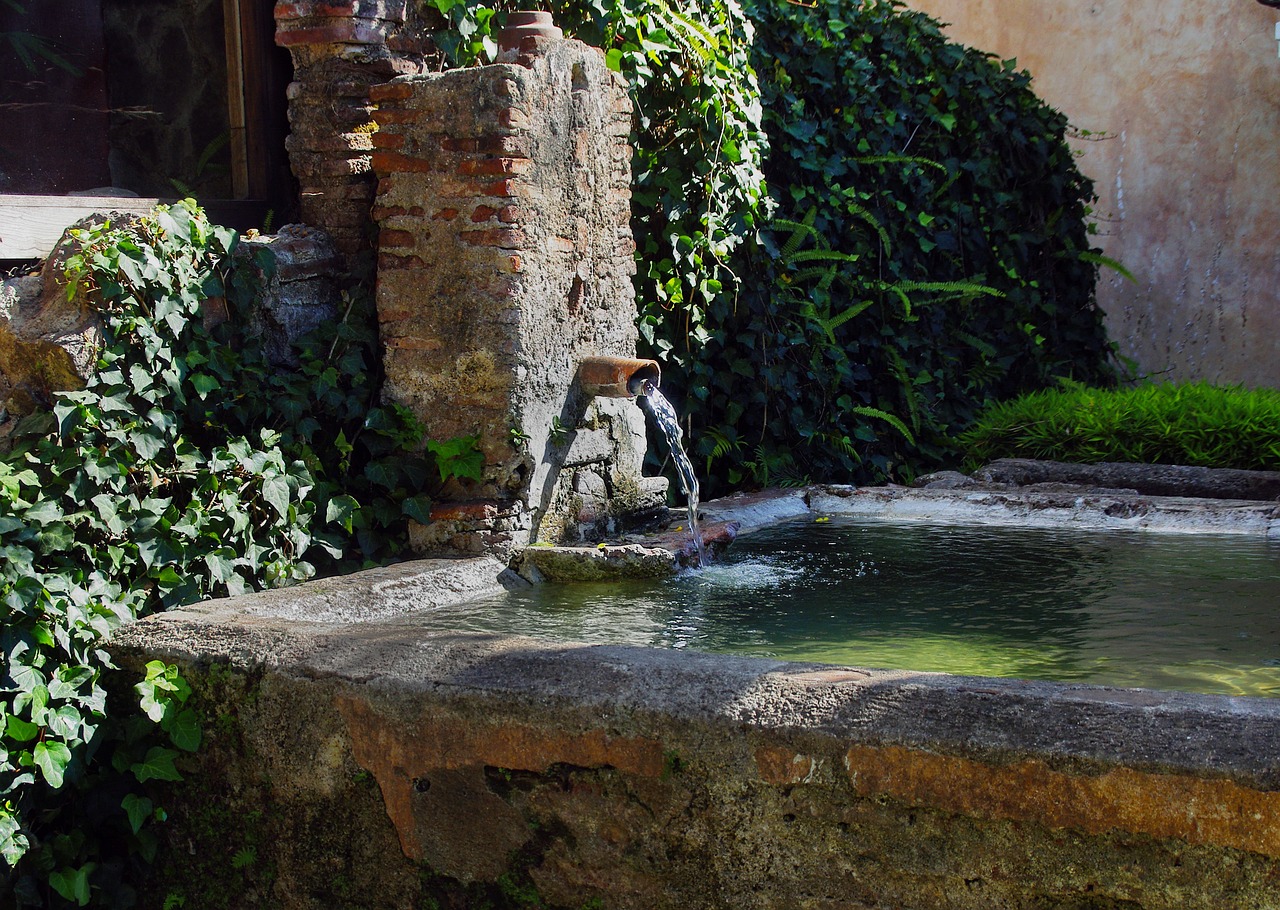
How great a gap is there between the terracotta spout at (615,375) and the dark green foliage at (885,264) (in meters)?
1.28

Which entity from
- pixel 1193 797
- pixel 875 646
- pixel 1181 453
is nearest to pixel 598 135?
pixel 875 646

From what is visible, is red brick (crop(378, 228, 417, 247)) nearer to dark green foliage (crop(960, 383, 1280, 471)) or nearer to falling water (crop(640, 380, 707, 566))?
falling water (crop(640, 380, 707, 566))

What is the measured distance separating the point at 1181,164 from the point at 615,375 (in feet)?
19.8

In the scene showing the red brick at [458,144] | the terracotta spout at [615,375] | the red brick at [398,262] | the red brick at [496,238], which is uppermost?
the red brick at [458,144]

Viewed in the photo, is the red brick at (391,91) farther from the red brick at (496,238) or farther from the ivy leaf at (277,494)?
the ivy leaf at (277,494)

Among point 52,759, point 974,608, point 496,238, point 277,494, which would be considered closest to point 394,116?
point 496,238

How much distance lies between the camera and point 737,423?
5691 mm

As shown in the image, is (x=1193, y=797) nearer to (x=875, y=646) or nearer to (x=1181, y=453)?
(x=875, y=646)

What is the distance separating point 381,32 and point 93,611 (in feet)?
6.88

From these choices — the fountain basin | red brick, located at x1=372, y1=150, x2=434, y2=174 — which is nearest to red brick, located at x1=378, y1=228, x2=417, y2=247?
red brick, located at x1=372, y1=150, x2=434, y2=174

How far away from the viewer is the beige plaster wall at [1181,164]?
810 centimetres

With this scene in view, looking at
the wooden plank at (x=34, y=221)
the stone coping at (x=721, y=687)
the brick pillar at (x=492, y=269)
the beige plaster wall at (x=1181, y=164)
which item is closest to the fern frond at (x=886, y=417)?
the brick pillar at (x=492, y=269)

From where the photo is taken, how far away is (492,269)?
141 inches

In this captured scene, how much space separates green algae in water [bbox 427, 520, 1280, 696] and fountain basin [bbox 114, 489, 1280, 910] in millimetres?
555
